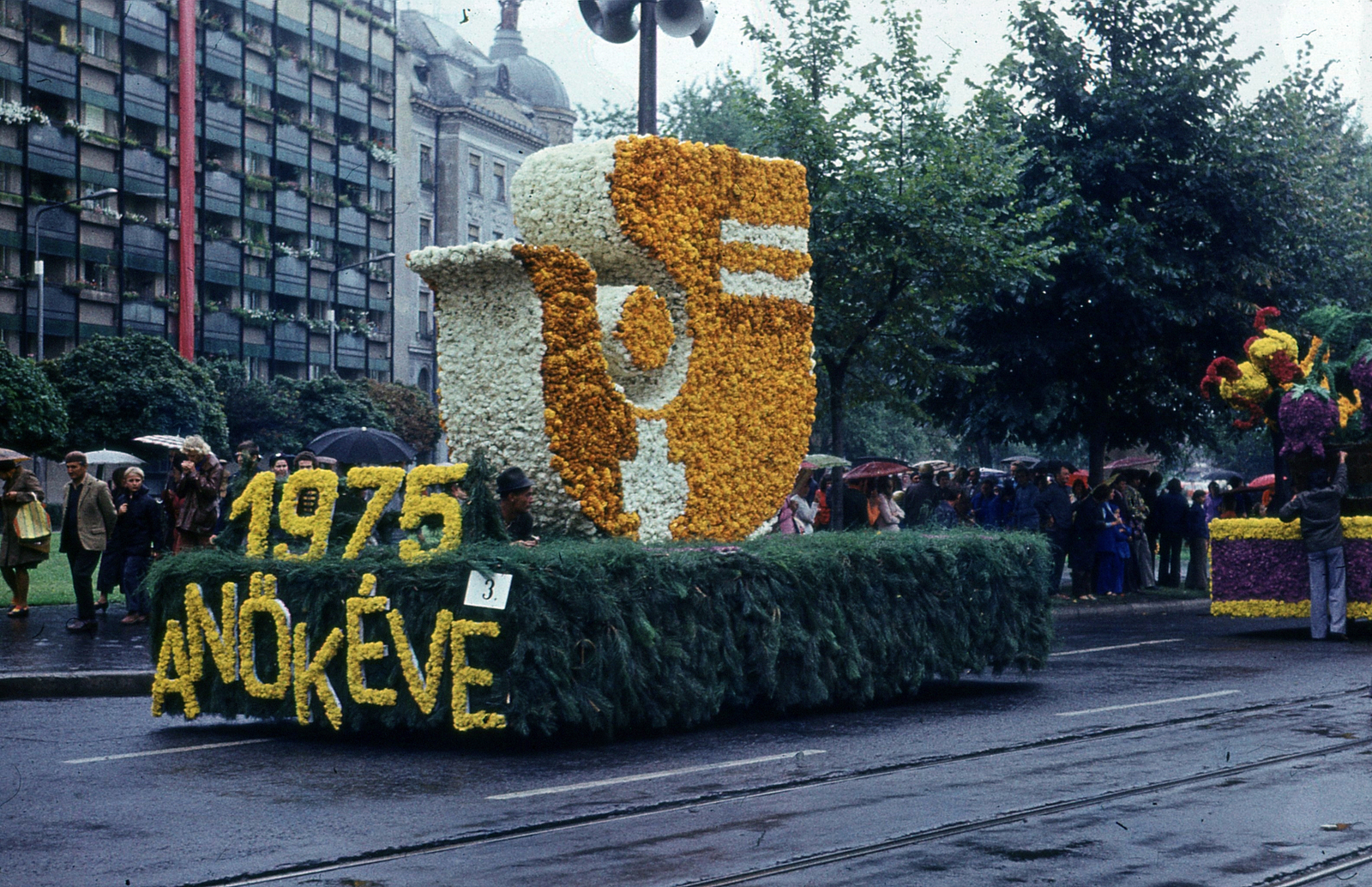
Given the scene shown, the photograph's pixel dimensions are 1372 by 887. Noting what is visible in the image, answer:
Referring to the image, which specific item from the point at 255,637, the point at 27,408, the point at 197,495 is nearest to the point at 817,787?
the point at 255,637

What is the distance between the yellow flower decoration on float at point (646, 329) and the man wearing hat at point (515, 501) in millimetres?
1336

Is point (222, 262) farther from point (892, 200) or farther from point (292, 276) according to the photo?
point (892, 200)

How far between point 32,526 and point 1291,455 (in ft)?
41.8

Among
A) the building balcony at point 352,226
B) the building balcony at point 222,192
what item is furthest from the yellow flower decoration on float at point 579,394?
the building balcony at point 352,226

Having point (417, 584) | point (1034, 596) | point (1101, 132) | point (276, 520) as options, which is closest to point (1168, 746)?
point (1034, 596)

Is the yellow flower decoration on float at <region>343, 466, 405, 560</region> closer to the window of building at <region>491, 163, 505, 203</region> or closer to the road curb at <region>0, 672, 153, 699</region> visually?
the road curb at <region>0, 672, 153, 699</region>

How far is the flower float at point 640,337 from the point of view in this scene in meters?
11.6

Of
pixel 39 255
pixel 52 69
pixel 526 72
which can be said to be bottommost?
pixel 39 255

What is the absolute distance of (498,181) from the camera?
7600 centimetres

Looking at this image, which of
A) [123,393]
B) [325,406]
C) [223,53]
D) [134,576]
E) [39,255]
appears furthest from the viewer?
[223,53]

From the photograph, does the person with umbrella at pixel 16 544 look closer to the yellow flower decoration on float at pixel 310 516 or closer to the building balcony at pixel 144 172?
the yellow flower decoration on float at pixel 310 516

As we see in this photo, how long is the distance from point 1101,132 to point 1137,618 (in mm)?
8510

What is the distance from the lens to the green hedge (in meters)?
9.85

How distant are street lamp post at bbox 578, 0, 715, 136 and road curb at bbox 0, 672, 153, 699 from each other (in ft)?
18.9
